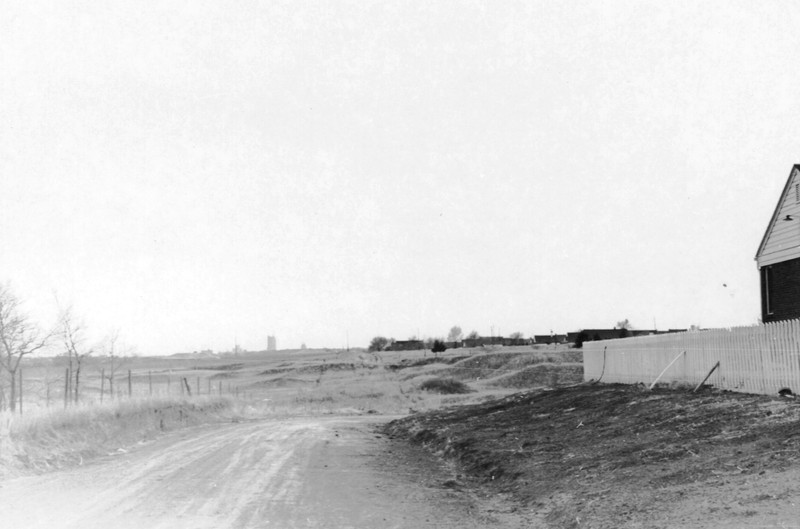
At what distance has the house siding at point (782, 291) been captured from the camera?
25.9 meters

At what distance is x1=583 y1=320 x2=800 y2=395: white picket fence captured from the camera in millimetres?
15078

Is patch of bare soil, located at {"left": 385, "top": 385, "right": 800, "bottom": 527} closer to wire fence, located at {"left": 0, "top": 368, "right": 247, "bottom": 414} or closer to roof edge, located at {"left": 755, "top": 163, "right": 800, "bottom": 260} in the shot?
roof edge, located at {"left": 755, "top": 163, "right": 800, "bottom": 260}

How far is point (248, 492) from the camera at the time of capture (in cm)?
1245

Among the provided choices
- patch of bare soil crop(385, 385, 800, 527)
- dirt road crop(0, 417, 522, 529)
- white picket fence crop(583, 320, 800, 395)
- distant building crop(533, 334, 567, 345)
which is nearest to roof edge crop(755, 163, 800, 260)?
white picket fence crop(583, 320, 800, 395)

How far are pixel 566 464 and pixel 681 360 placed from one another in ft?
29.2

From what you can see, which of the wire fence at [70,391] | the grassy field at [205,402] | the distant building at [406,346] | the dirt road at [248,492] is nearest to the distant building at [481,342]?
the distant building at [406,346]

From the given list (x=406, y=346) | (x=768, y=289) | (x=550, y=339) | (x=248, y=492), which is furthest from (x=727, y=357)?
(x=406, y=346)

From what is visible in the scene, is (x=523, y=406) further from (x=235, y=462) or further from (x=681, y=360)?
(x=235, y=462)

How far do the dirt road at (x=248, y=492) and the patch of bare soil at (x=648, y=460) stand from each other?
99 centimetres

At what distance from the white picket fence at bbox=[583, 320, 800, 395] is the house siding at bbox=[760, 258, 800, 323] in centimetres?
554

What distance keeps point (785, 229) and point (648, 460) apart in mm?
18247

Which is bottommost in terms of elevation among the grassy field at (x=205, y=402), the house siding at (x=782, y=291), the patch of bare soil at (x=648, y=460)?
the grassy field at (x=205, y=402)

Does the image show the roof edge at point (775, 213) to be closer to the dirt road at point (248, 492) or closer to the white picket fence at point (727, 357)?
the white picket fence at point (727, 357)

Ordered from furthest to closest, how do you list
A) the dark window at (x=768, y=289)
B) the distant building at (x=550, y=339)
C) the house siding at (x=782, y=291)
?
1. the distant building at (x=550, y=339)
2. the dark window at (x=768, y=289)
3. the house siding at (x=782, y=291)
